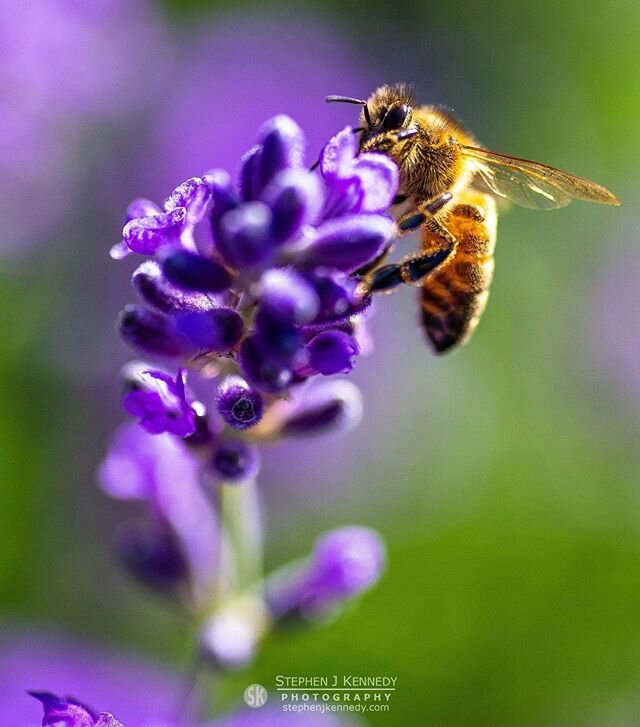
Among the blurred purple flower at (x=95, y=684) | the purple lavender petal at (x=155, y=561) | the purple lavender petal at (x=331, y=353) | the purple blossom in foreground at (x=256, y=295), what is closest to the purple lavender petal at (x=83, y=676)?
the blurred purple flower at (x=95, y=684)

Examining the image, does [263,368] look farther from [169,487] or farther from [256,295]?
[169,487]

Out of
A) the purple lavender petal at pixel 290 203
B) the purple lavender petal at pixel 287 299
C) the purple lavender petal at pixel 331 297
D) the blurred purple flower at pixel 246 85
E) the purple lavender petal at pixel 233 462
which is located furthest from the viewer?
the blurred purple flower at pixel 246 85

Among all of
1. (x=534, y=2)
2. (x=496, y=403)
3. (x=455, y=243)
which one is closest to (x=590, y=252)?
(x=496, y=403)

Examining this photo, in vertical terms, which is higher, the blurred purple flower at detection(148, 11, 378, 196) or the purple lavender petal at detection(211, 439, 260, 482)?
the blurred purple flower at detection(148, 11, 378, 196)

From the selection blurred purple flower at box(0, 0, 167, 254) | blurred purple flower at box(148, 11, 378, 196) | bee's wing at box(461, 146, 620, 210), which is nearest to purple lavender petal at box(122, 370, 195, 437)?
bee's wing at box(461, 146, 620, 210)

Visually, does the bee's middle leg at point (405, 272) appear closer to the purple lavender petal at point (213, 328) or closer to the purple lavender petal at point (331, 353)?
the purple lavender petal at point (331, 353)

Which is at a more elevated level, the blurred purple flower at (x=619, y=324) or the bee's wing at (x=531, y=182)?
the blurred purple flower at (x=619, y=324)

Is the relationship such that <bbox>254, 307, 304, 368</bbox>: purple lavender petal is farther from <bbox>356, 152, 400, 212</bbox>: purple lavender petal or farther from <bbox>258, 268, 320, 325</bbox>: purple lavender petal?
<bbox>356, 152, 400, 212</bbox>: purple lavender petal

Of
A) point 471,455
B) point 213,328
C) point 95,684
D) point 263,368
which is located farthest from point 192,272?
point 471,455
